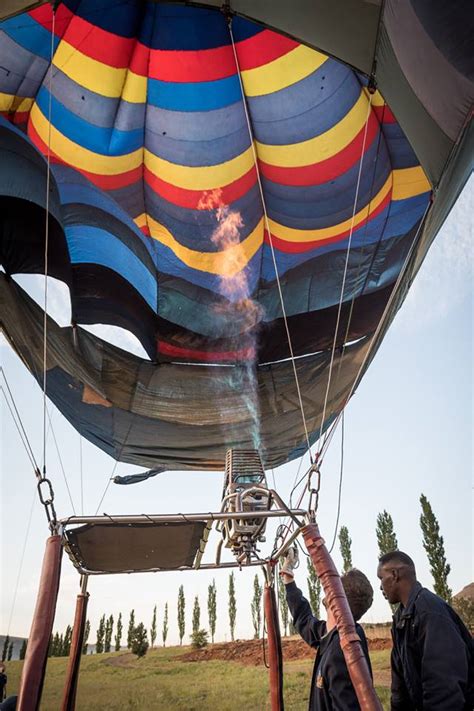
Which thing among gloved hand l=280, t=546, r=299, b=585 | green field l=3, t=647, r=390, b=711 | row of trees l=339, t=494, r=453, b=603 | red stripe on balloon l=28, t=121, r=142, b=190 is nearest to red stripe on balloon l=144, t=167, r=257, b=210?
red stripe on balloon l=28, t=121, r=142, b=190

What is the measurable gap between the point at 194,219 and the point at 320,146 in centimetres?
142

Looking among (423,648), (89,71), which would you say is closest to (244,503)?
(423,648)

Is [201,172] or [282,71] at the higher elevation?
[282,71]

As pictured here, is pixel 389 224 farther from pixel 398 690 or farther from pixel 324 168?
pixel 398 690

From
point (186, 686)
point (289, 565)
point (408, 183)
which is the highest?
point (408, 183)

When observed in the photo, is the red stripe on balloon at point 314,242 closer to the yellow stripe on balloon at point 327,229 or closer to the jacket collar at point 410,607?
the yellow stripe on balloon at point 327,229

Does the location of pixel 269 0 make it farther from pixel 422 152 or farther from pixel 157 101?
pixel 157 101

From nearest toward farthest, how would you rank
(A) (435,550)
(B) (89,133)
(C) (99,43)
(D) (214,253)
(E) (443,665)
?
1. (E) (443,665)
2. (C) (99,43)
3. (B) (89,133)
4. (D) (214,253)
5. (A) (435,550)

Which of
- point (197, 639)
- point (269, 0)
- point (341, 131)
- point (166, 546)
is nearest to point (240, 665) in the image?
point (197, 639)

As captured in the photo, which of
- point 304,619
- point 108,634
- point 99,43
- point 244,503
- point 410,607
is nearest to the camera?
point 410,607

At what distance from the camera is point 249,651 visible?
23453 mm

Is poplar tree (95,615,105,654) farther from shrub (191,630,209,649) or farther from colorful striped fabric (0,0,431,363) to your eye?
colorful striped fabric (0,0,431,363)

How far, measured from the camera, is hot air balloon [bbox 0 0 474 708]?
4598 mm

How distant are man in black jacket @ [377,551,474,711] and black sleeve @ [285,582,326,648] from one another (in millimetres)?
446
